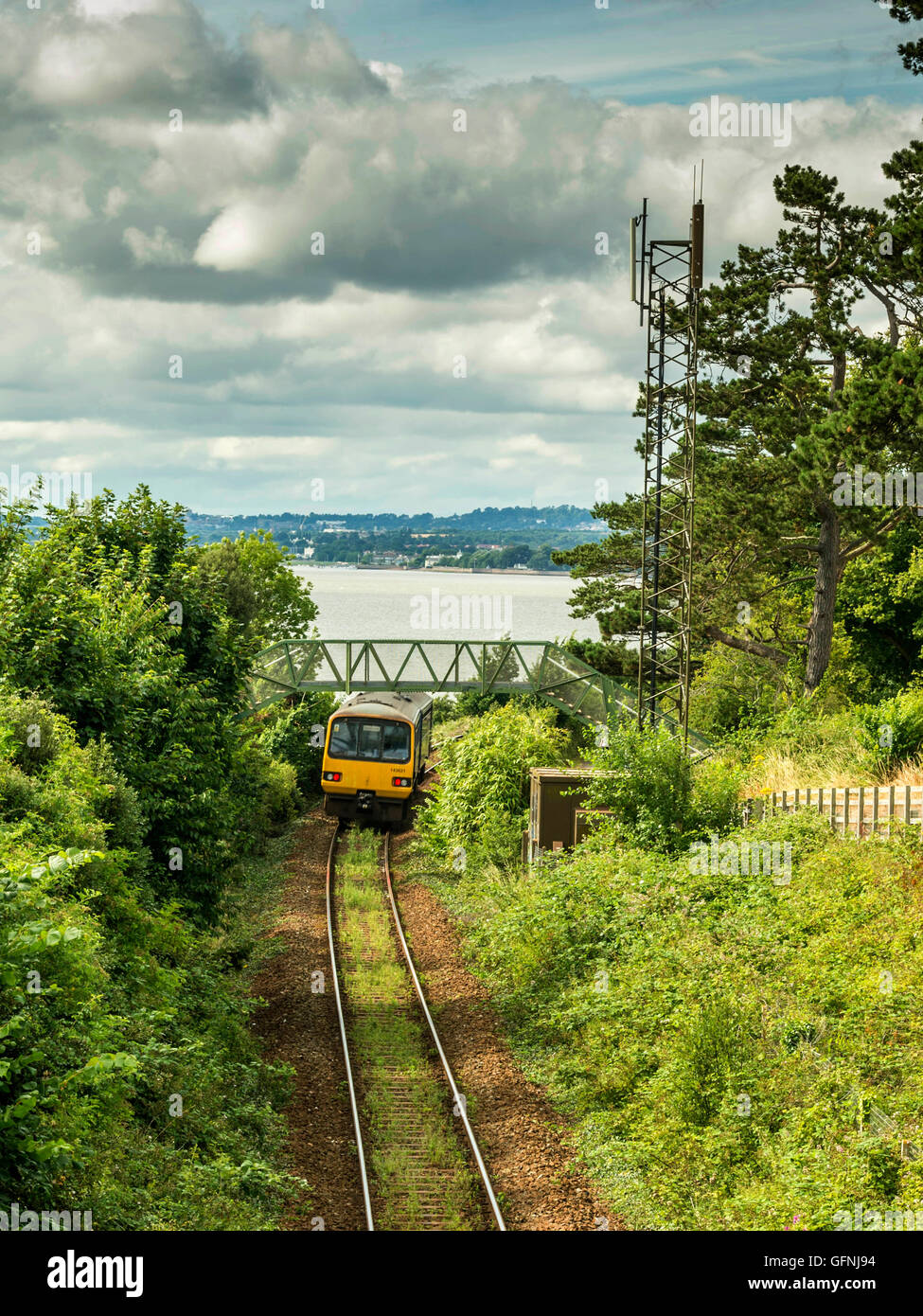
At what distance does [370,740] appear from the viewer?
1150 inches

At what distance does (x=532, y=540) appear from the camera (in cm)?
18725

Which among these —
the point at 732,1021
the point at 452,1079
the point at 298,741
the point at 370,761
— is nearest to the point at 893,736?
the point at 732,1021

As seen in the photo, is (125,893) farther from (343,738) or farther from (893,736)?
(343,738)

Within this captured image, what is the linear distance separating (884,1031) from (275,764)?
2366cm

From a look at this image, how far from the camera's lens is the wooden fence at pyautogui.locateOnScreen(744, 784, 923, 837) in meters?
15.8

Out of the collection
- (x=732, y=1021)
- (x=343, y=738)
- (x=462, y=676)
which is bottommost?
(x=732, y=1021)

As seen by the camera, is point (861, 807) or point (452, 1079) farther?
point (861, 807)

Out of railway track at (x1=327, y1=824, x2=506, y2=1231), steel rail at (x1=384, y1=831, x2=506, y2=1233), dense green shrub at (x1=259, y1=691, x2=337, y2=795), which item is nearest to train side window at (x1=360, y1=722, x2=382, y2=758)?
dense green shrub at (x1=259, y1=691, x2=337, y2=795)

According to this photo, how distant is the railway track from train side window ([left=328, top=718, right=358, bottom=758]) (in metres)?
8.41

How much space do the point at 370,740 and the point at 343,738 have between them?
0.71 m

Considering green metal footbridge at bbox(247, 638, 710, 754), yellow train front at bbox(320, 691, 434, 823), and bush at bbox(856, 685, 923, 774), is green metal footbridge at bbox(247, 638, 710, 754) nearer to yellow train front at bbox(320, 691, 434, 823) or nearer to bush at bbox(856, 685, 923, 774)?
yellow train front at bbox(320, 691, 434, 823)

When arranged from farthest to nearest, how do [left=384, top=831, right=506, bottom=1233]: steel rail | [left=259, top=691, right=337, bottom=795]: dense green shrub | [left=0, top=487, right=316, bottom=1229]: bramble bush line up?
[left=259, top=691, right=337, bottom=795]: dense green shrub
[left=384, top=831, right=506, bottom=1233]: steel rail
[left=0, top=487, right=316, bottom=1229]: bramble bush
